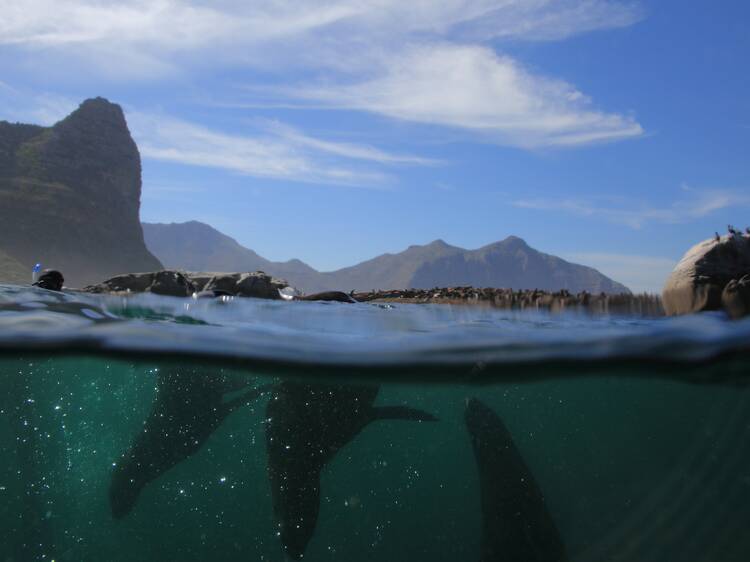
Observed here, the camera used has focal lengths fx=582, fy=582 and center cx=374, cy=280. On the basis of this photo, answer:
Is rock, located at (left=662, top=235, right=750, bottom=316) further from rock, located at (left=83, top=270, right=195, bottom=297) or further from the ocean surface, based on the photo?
rock, located at (left=83, top=270, right=195, bottom=297)

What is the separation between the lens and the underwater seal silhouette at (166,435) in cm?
966

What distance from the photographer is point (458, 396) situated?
38.7ft

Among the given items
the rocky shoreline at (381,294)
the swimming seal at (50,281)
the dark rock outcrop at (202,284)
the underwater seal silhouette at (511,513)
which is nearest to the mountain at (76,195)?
the dark rock outcrop at (202,284)

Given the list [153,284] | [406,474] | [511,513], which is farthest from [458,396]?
[406,474]

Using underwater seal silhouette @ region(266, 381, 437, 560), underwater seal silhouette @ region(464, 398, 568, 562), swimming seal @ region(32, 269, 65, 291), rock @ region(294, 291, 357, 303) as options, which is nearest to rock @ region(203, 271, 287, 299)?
rock @ region(294, 291, 357, 303)

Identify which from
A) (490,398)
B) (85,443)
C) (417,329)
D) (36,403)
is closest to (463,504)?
(490,398)

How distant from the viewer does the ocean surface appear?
311 inches

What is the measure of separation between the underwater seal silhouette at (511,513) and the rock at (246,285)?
19.8 feet

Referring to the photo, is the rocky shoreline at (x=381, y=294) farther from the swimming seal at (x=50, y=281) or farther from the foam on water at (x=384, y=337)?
the swimming seal at (x=50, y=281)

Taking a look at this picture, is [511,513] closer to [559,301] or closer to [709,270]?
[559,301]

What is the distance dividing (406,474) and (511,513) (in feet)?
48.5

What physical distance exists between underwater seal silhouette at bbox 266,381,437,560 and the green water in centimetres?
186

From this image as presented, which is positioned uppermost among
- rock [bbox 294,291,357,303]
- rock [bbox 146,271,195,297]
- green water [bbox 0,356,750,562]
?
rock [bbox 146,271,195,297]

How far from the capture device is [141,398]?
637 inches
